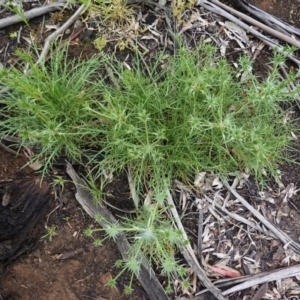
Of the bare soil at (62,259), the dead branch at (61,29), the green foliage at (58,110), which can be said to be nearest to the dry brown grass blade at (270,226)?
the bare soil at (62,259)

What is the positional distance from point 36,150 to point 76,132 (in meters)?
0.27

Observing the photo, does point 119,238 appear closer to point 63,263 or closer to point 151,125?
point 63,263

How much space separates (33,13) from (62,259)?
4.73 feet

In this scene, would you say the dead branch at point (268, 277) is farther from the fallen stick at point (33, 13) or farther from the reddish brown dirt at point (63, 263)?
the fallen stick at point (33, 13)

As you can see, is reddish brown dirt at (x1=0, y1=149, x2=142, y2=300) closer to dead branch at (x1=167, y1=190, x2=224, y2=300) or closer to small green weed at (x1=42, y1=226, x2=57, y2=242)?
small green weed at (x1=42, y1=226, x2=57, y2=242)

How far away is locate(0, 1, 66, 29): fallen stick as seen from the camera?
264 centimetres

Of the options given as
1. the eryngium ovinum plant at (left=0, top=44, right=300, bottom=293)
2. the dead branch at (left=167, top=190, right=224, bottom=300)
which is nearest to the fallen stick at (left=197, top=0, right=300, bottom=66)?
the eryngium ovinum plant at (left=0, top=44, right=300, bottom=293)

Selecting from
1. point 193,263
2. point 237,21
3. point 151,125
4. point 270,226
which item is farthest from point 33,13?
point 270,226

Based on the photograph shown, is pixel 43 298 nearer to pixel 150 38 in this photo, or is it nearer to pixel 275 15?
pixel 150 38

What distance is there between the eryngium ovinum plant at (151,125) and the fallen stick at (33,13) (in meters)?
0.33

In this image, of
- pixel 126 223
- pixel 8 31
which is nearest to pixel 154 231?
pixel 126 223

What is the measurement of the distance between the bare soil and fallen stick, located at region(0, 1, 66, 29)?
0.76m

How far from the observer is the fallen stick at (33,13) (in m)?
2.64

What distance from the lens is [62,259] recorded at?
254cm
